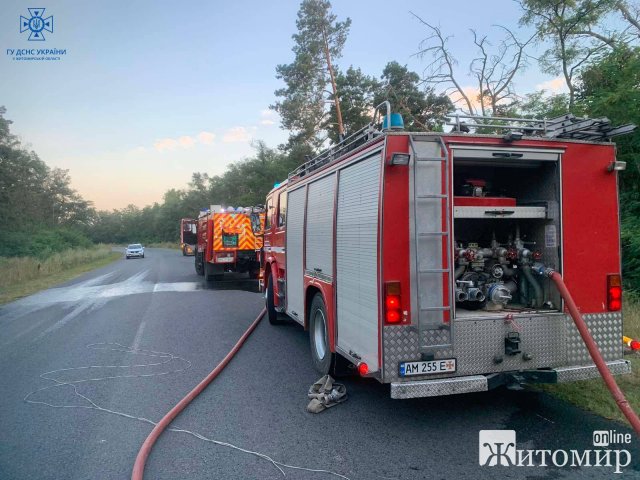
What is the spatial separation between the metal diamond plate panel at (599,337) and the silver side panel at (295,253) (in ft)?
11.5

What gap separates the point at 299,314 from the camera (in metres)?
7.07

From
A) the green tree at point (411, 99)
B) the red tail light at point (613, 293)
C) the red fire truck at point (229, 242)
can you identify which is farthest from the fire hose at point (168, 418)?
the green tree at point (411, 99)

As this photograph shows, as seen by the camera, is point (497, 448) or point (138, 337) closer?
point (497, 448)

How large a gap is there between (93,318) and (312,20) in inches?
763

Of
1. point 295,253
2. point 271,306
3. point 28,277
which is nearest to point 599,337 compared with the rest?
point 295,253

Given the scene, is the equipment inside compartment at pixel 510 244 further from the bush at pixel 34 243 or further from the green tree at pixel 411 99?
the bush at pixel 34 243

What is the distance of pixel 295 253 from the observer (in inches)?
284

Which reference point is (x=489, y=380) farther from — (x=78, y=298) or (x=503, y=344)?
(x=78, y=298)

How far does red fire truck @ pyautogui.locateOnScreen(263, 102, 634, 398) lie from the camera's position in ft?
13.4

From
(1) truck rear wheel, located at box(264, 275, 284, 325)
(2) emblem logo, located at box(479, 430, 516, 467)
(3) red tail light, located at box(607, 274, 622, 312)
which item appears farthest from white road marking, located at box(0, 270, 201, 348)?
(3) red tail light, located at box(607, 274, 622, 312)

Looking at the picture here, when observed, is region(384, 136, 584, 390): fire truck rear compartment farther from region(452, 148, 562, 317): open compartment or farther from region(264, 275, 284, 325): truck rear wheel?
region(264, 275, 284, 325): truck rear wheel

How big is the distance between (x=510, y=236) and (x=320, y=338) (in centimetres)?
259

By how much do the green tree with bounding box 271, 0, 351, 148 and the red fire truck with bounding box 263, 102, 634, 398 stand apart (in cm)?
2084

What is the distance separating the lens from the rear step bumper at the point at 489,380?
394cm
